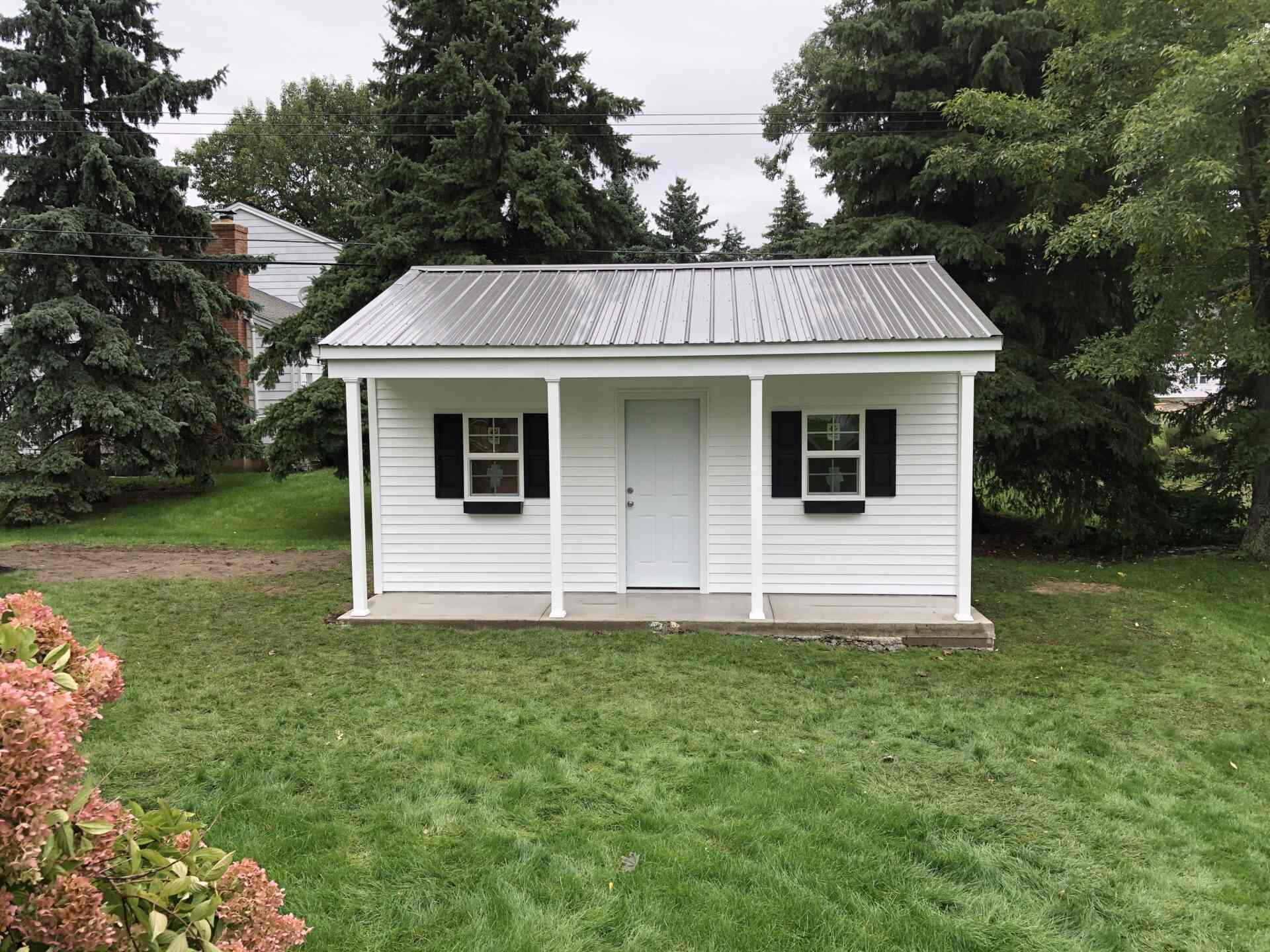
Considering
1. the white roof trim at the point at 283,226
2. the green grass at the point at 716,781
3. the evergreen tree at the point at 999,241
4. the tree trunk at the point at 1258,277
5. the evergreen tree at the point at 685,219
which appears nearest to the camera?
the green grass at the point at 716,781

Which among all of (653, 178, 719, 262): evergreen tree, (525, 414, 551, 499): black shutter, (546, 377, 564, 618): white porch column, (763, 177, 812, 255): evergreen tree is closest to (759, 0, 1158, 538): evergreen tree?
(525, 414, 551, 499): black shutter

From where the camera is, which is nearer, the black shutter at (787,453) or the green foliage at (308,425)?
the black shutter at (787,453)

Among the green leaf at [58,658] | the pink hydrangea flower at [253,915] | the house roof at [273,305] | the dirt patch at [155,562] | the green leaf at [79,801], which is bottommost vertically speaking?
the dirt patch at [155,562]

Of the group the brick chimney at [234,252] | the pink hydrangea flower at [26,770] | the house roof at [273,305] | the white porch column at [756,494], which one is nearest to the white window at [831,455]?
the white porch column at [756,494]

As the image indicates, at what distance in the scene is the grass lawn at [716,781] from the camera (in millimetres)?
3025

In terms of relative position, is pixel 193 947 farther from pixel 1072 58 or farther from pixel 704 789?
pixel 1072 58

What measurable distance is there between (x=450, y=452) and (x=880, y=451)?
4.23 meters

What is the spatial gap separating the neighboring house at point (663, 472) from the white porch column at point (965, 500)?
34 cm

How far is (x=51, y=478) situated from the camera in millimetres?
13383

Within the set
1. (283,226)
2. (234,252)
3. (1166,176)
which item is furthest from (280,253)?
(1166,176)

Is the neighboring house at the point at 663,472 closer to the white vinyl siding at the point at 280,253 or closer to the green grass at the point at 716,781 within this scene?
the green grass at the point at 716,781

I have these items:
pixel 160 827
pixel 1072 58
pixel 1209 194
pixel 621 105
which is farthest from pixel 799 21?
pixel 160 827

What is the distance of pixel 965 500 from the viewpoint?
6.97 m

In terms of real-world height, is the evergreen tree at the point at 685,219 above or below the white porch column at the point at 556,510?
above
